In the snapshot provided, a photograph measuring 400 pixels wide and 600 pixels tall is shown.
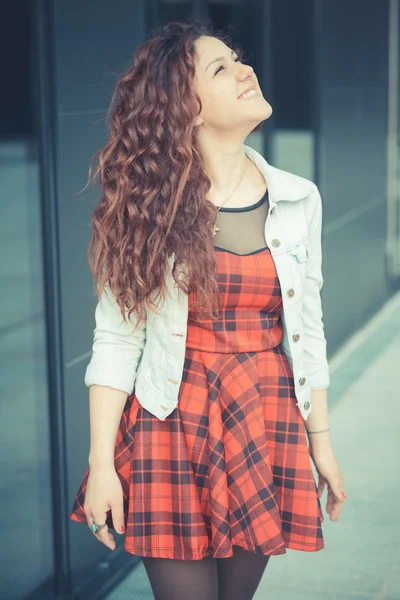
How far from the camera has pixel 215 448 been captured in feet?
8.45

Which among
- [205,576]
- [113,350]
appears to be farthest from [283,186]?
[205,576]

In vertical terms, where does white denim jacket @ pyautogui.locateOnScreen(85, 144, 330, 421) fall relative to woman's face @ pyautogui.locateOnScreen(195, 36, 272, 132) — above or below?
below

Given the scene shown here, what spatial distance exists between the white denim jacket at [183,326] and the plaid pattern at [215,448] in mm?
39

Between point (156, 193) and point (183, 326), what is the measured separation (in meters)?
0.33

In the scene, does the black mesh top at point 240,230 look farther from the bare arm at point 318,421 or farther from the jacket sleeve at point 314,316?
the bare arm at point 318,421

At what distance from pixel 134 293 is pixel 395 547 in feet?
8.87

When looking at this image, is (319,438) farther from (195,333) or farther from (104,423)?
(104,423)

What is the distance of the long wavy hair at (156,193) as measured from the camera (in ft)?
8.23

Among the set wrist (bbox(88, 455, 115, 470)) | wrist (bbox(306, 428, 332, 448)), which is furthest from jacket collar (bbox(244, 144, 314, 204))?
wrist (bbox(88, 455, 115, 470))

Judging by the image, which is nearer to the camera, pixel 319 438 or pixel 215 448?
pixel 215 448

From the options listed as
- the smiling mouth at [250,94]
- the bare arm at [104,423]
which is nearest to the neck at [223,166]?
the smiling mouth at [250,94]

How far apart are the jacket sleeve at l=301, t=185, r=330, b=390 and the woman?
0.07 m

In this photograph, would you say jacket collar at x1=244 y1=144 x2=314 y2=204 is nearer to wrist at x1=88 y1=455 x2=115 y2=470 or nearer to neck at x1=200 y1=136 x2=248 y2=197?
neck at x1=200 y1=136 x2=248 y2=197

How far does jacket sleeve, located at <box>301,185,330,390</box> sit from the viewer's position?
2754mm
